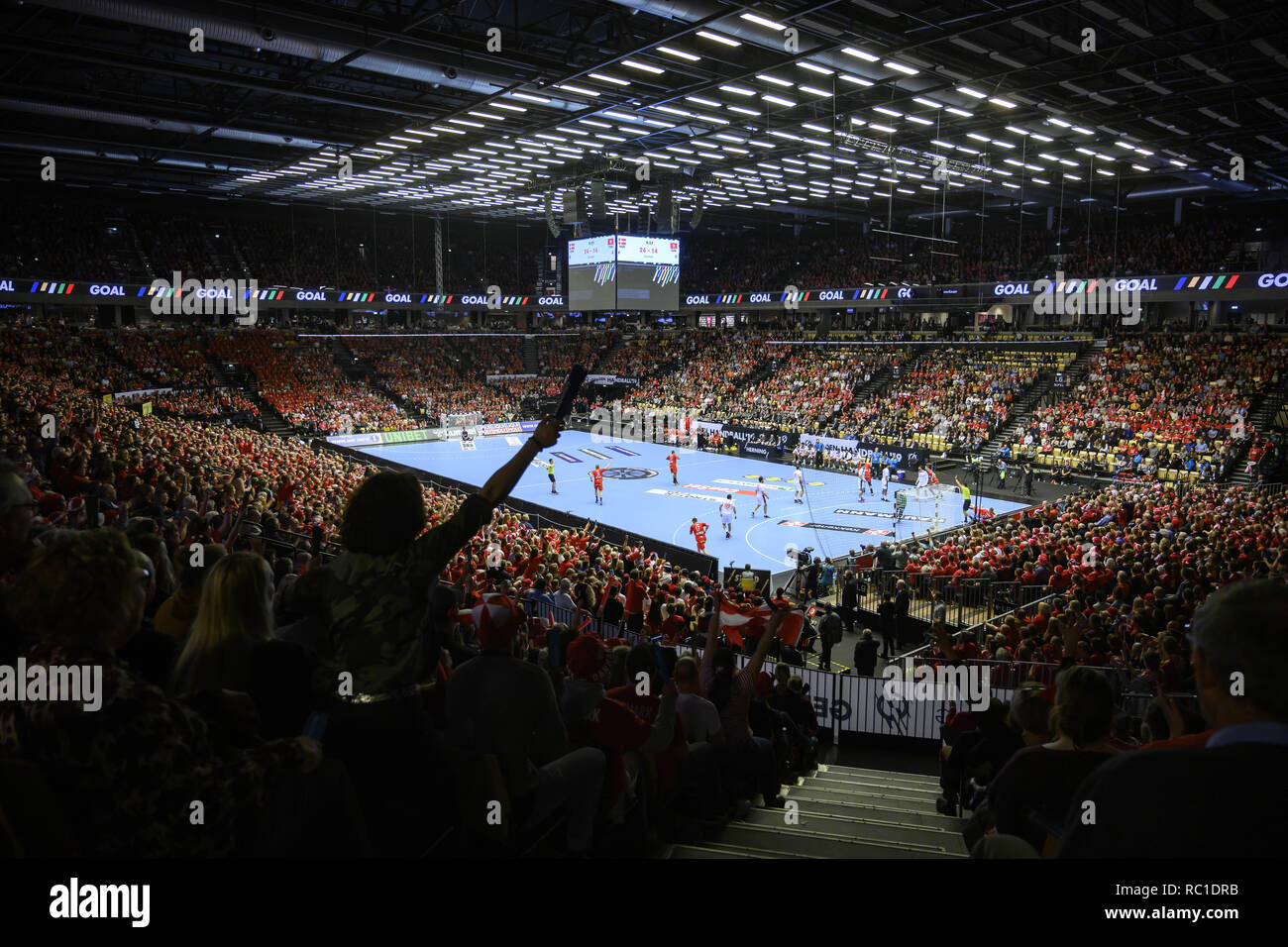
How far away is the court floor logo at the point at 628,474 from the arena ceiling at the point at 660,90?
39.4ft

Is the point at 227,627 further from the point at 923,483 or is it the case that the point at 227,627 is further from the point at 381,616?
the point at 923,483

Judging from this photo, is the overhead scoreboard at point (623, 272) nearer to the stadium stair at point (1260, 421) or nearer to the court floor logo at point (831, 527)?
the court floor logo at point (831, 527)

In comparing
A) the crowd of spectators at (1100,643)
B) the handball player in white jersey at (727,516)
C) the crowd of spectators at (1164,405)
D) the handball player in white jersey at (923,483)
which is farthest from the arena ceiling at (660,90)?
the handball player in white jersey at (727,516)

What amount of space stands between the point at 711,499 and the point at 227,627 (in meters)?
29.7

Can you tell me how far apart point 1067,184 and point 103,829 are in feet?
144

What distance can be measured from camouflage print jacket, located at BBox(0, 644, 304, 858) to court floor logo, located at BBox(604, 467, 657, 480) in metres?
35.2

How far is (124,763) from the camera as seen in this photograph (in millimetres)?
2016

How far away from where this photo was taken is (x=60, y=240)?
46562mm

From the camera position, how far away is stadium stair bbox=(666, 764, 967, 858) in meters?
4.54

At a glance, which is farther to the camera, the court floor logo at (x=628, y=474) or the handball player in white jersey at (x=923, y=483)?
the court floor logo at (x=628, y=474)

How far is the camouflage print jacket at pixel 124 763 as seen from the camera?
6.54 feet

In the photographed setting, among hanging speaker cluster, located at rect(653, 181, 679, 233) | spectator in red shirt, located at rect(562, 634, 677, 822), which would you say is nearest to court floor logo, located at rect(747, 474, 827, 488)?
hanging speaker cluster, located at rect(653, 181, 679, 233)
